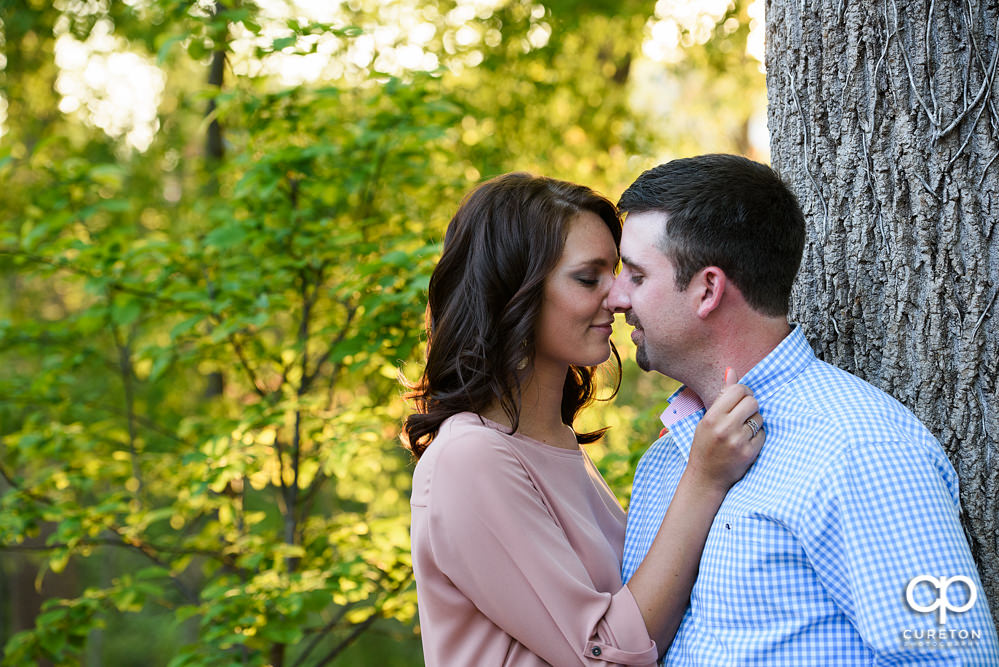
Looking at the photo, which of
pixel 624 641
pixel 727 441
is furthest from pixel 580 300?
pixel 624 641

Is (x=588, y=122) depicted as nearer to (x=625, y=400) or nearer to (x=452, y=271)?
(x=625, y=400)

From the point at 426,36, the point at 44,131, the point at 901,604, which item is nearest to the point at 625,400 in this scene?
the point at 426,36

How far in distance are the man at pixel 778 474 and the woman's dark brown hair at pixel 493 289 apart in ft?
0.74

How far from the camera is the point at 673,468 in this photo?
2029mm

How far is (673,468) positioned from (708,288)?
0.48m

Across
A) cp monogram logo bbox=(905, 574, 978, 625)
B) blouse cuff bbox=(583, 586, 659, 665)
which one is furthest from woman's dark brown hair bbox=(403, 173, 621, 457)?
cp monogram logo bbox=(905, 574, 978, 625)

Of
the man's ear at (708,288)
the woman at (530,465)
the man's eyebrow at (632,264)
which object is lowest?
the woman at (530,465)

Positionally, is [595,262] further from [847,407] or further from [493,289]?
[847,407]

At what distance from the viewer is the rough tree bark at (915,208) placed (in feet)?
5.77

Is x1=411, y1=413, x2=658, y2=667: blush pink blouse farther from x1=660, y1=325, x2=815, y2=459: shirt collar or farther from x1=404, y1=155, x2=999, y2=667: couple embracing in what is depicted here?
x1=660, y1=325, x2=815, y2=459: shirt collar

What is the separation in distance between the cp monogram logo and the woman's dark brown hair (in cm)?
97

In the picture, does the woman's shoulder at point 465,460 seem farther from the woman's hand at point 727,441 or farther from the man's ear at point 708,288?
the man's ear at point 708,288

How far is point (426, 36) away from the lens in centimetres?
543

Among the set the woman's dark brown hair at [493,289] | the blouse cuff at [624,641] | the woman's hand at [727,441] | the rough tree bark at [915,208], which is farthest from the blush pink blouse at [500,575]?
the rough tree bark at [915,208]
